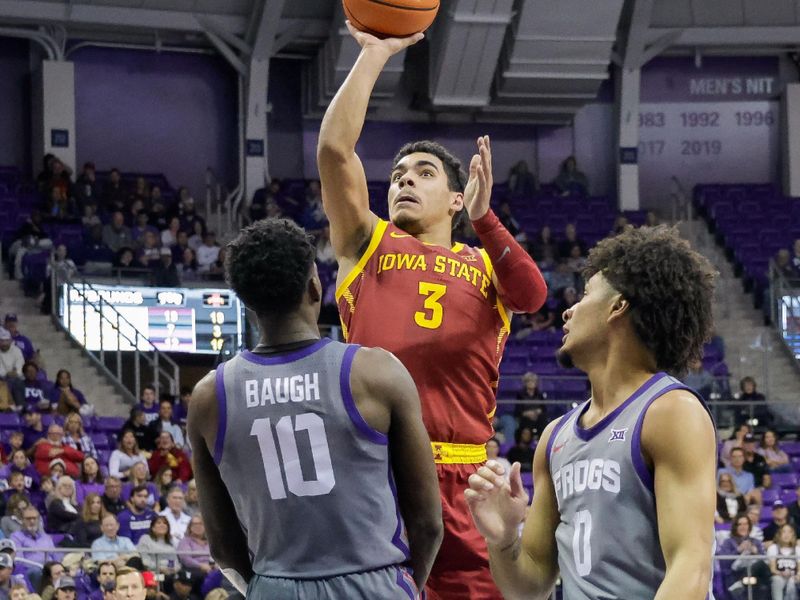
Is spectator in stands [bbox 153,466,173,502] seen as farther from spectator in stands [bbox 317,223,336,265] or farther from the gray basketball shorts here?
the gray basketball shorts

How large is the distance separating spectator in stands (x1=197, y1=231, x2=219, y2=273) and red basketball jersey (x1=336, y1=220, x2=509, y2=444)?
13595 mm

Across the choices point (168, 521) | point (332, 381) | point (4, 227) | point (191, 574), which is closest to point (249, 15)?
point (4, 227)

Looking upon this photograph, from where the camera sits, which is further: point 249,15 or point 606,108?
point 606,108

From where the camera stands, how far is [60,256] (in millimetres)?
17781

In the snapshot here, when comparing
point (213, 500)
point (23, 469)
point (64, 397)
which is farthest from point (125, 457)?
point (213, 500)

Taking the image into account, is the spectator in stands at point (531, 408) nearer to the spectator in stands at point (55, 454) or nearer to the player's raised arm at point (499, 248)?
the spectator in stands at point (55, 454)

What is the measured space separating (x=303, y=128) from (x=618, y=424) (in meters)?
20.3

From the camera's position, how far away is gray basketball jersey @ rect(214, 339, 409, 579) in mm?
3777

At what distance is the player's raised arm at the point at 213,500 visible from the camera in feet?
12.9

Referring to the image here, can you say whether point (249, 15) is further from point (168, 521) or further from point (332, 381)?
point (332, 381)

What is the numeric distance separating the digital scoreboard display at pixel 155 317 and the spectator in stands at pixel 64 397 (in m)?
2.19

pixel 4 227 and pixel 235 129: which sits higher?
pixel 235 129

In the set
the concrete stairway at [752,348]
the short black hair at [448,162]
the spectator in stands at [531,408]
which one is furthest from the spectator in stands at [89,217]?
the short black hair at [448,162]

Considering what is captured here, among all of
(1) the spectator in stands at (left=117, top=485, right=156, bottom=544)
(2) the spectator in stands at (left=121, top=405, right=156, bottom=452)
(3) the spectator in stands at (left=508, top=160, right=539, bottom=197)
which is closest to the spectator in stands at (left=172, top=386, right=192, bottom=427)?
(2) the spectator in stands at (left=121, top=405, right=156, bottom=452)
